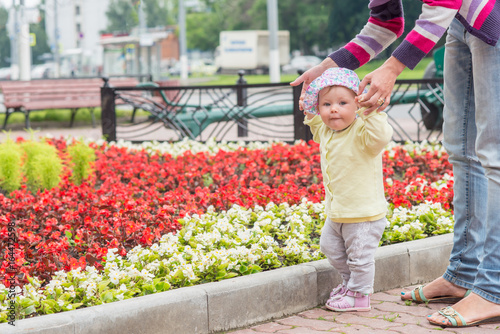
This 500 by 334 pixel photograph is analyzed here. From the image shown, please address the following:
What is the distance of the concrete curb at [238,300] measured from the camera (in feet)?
8.93

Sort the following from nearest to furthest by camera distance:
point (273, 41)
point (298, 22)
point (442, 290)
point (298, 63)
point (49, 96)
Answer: point (442, 290) → point (49, 96) → point (273, 41) → point (298, 22) → point (298, 63)

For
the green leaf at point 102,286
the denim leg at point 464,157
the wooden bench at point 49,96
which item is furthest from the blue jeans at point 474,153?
the wooden bench at point 49,96

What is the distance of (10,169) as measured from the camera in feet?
17.7

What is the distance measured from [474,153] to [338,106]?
2.33ft

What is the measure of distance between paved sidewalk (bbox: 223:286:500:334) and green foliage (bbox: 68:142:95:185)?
302 centimetres

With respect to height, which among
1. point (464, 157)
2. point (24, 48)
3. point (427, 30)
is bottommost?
point (464, 157)

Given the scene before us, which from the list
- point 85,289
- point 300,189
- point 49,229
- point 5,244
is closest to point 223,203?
point 300,189

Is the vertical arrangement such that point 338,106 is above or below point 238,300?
above

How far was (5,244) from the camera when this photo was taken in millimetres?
3811

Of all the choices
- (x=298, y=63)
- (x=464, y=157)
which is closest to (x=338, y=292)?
(x=464, y=157)

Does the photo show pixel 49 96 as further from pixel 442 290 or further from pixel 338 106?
pixel 442 290

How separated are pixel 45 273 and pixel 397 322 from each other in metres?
1.73

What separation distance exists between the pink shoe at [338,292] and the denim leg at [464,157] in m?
0.55

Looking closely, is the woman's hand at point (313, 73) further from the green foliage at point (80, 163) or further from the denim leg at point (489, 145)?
the green foliage at point (80, 163)
